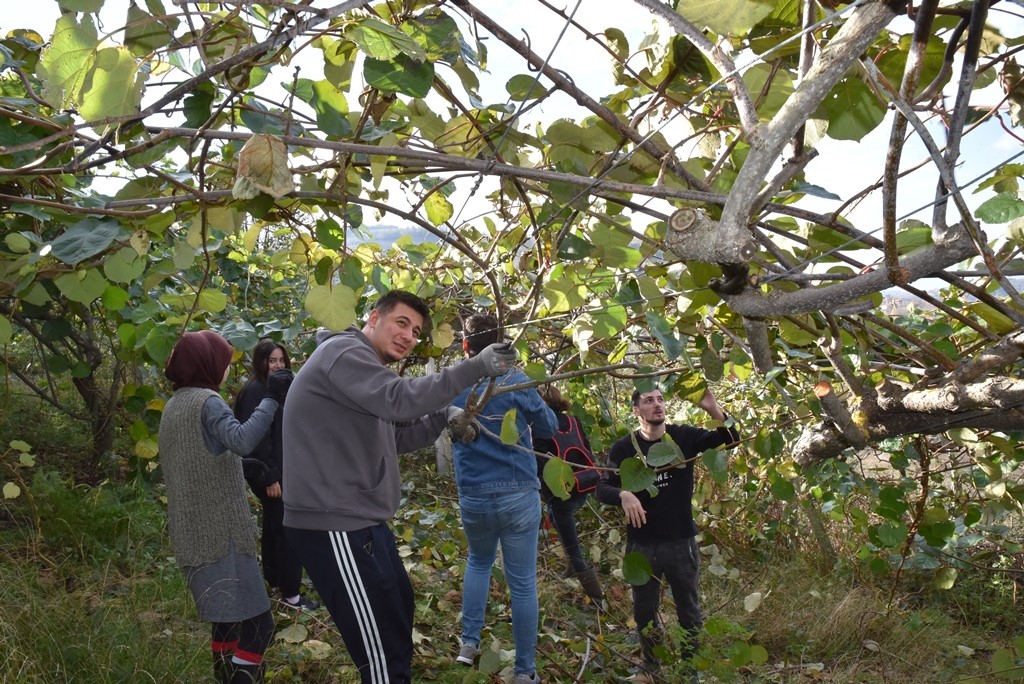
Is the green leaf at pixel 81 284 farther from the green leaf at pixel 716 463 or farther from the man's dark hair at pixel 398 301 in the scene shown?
the green leaf at pixel 716 463

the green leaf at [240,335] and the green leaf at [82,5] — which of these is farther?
the green leaf at [240,335]

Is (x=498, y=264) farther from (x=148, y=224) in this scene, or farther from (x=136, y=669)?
(x=136, y=669)

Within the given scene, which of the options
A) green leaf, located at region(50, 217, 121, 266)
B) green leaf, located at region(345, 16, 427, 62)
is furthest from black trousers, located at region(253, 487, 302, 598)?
green leaf, located at region(345, 16, 427, 62)

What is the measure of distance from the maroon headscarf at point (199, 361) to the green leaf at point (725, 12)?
86.5 inches

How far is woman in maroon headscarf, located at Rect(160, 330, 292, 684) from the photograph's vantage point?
2658mm

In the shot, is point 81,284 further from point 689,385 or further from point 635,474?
point 689,385

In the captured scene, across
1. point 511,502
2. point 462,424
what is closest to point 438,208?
point 462,424

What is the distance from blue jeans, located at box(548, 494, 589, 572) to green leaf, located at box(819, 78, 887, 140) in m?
3.28

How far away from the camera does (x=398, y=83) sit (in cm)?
121

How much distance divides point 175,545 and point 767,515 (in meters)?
3.70

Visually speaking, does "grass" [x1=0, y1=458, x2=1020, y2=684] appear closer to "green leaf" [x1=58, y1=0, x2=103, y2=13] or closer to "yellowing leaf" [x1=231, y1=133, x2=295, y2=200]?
"yellowing leaf" [x1=231, y1=133, x2=295, y2=200]

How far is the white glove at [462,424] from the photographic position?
82.3 inches

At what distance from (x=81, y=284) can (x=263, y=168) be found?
0.94 meters

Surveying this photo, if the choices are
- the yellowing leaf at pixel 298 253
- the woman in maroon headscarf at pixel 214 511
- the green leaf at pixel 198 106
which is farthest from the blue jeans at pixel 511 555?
the green leaf at pixel 198 106
